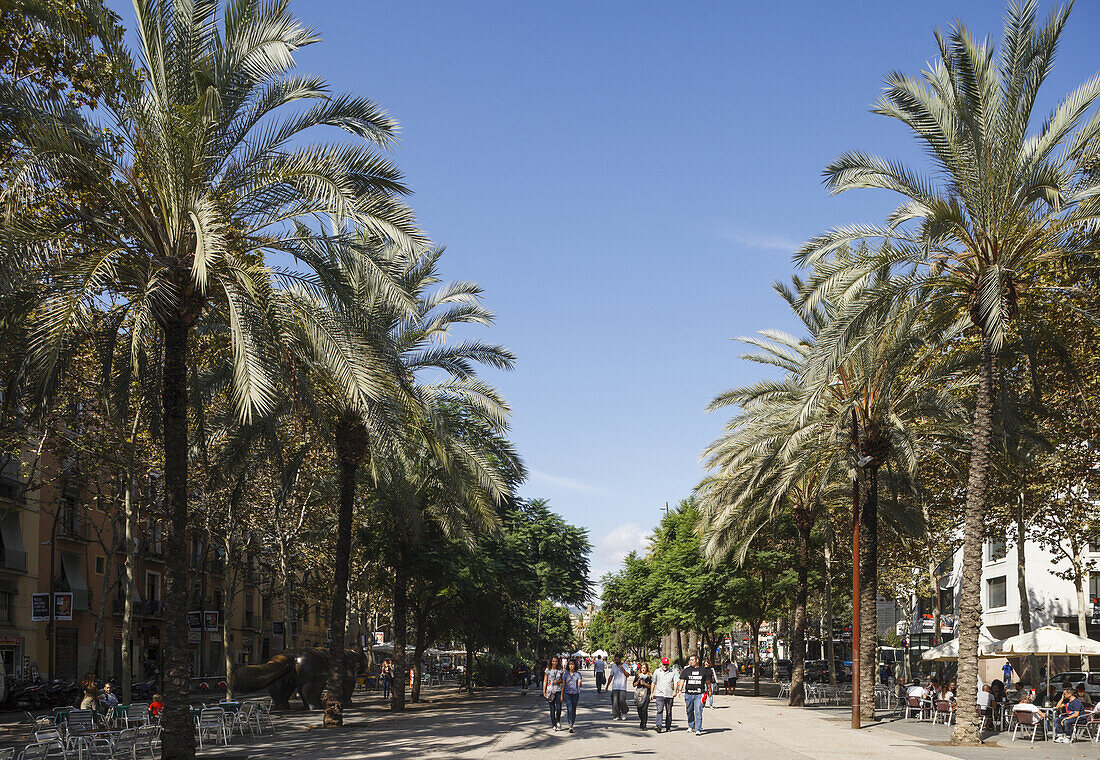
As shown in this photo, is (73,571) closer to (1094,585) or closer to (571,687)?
(571,687)

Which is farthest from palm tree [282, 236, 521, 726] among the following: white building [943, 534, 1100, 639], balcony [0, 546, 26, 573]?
white building [943, 534, 1100, 639]

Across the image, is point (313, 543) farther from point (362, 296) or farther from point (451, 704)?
point (362, 296)

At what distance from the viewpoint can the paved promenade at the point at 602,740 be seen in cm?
1789

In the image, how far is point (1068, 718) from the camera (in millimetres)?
21844

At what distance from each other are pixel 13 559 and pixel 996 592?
48941 mm

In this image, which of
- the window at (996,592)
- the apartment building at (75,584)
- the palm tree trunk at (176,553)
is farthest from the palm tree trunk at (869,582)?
the window at (996,592)

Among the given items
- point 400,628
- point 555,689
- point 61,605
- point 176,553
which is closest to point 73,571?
point 400,628

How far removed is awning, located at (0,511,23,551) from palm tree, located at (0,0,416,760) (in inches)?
1163

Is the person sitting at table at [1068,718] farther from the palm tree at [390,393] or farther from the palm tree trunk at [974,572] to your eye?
the palm tree at [390,393]

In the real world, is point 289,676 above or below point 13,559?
below

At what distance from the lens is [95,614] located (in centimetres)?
4809

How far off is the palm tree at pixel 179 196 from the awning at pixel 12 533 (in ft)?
96.9

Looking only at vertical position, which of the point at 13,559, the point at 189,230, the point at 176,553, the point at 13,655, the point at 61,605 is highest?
the point at 189,230

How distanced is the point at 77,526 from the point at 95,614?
4.63 m
